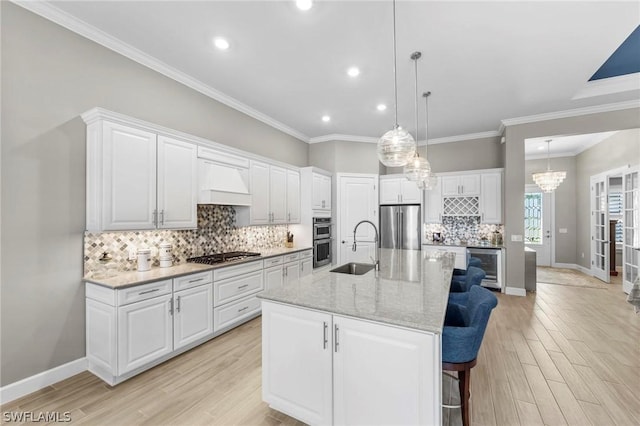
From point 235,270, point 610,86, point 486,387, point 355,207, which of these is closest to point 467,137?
point 610,86

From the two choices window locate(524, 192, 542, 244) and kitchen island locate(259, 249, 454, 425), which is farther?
window locate(524, 192, 542, 244)

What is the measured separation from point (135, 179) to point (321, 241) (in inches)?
135

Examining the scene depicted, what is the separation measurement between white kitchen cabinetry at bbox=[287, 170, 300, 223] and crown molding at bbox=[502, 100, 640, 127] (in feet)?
13.1

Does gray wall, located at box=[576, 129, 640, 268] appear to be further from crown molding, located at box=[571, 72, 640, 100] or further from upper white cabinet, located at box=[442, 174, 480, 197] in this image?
upper white cabinet, located at box=[442, 174, 480, 197]

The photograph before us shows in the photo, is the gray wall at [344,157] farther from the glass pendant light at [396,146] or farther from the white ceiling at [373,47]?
the glass pendant light at [396,146]

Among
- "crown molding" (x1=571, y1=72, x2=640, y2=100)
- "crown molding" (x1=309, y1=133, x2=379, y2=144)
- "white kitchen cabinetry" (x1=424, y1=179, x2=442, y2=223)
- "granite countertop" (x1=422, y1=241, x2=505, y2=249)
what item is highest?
"crown molding" (x1=571, y1=72, x2=640, y2=100)

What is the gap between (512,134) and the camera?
5023 millimetres

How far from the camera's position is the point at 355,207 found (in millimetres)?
5859

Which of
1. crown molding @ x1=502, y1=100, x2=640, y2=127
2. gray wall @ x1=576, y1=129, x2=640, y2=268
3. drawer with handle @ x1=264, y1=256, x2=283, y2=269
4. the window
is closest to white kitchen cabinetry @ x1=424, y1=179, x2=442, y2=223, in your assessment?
crown molding @ x1=502, y1=100, x2=640, y2=127

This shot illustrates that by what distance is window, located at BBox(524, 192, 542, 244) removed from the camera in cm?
778

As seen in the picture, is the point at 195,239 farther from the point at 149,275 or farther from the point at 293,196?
the point at 293,196

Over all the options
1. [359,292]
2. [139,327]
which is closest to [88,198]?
[139,327]

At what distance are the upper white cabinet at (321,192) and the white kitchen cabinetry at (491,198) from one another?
310 centimetres

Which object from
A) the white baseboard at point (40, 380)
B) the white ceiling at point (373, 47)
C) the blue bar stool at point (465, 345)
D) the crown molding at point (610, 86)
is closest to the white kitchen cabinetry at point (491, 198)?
the white ceiling at point (373, 47)
